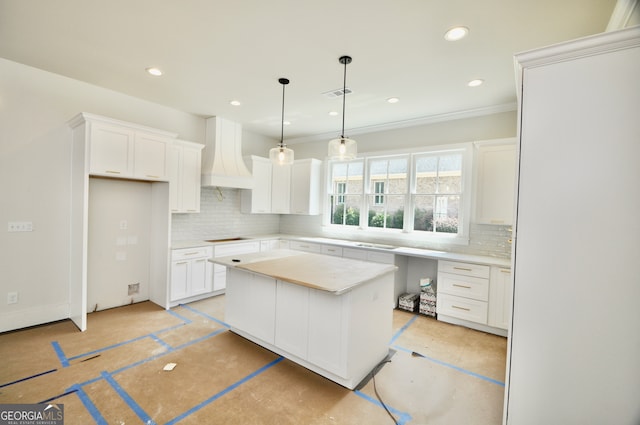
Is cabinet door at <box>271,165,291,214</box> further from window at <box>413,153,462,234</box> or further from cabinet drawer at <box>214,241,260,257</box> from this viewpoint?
window at <box>413,153,462,234</box>

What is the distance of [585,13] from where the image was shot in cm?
207

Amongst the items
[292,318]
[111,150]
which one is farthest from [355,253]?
[111,150]

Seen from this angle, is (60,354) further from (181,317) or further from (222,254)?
(222,254)

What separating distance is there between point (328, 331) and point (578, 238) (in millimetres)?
1818

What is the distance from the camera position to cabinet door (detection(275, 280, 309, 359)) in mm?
2547

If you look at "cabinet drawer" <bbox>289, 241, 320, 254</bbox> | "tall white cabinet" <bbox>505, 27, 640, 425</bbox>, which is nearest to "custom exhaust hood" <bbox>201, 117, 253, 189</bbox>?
"cabinet drawer" <bbox>289, 241, 320, 254</bbox>

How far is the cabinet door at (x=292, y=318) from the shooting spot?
100 inches

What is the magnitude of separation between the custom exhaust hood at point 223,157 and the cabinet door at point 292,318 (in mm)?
2666

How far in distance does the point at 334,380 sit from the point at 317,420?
45 centimetres

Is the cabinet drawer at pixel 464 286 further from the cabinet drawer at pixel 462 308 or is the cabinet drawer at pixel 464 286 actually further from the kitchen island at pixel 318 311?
the kitchen island at pixel 318 311

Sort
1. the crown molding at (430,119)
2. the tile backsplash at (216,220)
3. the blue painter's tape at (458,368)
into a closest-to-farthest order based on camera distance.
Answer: the blue painter's tape at (458,368) → the crown molding at (430,119) → the tile backsplash at (216,220)

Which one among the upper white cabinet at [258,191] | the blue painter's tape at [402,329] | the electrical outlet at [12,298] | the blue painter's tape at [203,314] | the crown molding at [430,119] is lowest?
the blue painter's tape at [203,314]

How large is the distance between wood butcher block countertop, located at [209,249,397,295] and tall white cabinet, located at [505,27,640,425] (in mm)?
1195

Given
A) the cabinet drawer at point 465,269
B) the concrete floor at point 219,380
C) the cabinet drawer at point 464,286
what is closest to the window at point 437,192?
the cabinet drawer at point 465,269
